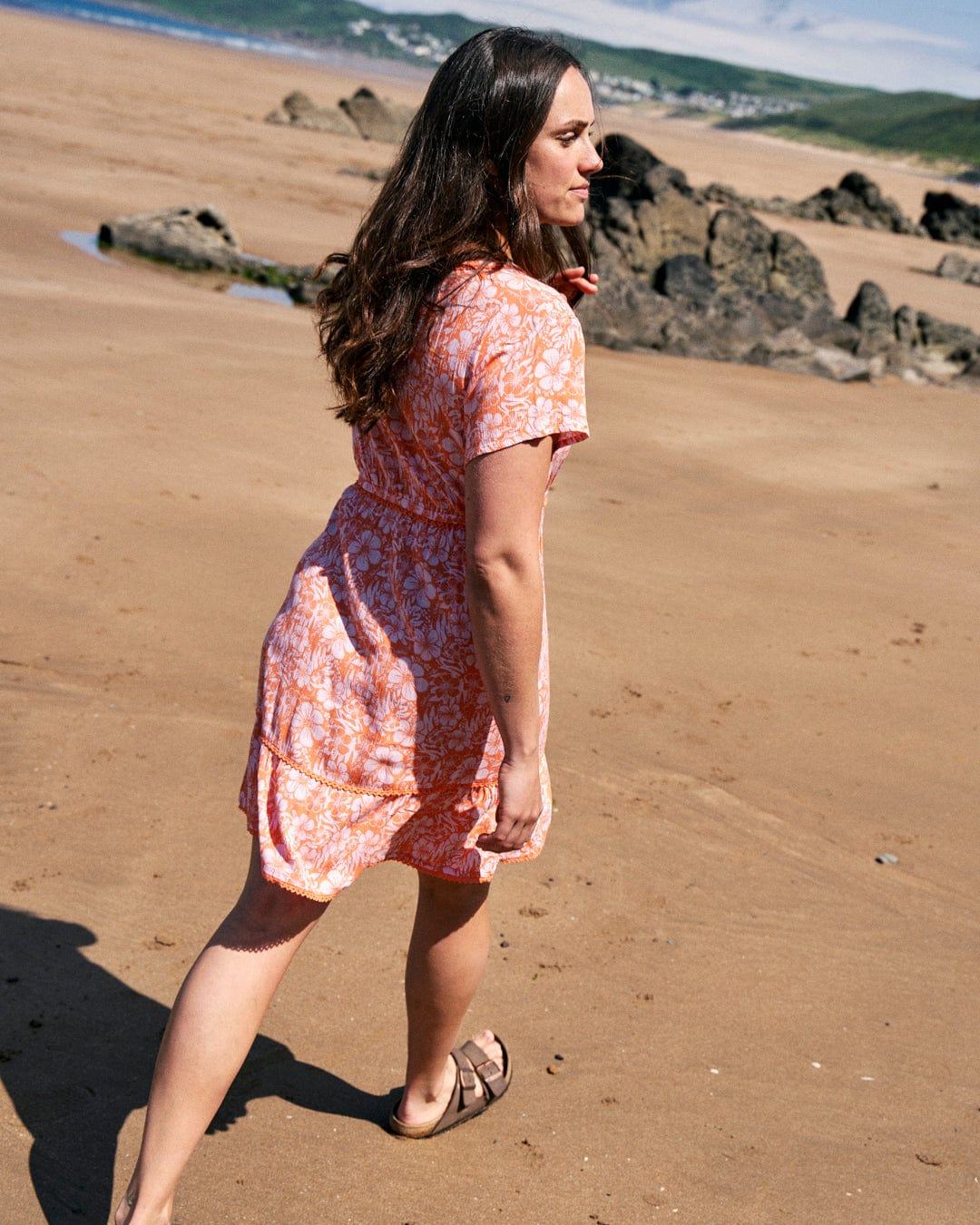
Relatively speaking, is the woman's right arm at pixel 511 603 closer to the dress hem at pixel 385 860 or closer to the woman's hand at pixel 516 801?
the woman's hand at pixel 516 801

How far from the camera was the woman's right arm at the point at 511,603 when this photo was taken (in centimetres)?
171

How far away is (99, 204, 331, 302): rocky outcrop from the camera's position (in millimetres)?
12477

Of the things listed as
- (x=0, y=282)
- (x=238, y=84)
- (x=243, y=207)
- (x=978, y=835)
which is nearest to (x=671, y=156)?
(x=238, y=84)

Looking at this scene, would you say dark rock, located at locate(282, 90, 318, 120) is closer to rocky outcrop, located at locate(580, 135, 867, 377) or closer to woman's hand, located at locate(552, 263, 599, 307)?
rocky outcrop, located at locate(580, 135, 867, 377)

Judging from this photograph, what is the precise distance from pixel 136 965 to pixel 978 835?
8.67 feet

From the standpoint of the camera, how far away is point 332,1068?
262cm

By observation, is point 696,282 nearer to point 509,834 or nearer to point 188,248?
point 188,248

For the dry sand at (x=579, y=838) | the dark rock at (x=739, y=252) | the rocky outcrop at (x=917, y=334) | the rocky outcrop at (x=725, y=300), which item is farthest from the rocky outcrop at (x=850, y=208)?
the dry sand at (x=579, y=838)

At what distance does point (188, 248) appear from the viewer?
41.1 feet

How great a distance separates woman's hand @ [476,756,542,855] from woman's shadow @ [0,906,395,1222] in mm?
918

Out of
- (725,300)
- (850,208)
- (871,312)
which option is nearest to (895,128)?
(850,208)

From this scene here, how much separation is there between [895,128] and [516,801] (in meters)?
118

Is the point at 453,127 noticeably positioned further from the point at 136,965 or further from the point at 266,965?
the point at 136,965

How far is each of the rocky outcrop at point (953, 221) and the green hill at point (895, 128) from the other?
179ft
